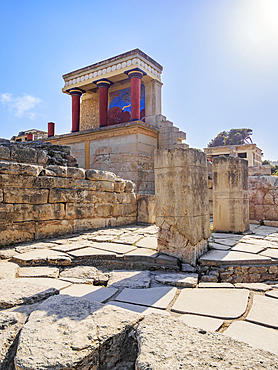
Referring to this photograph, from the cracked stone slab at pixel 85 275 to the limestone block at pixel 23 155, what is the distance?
349 centimetres

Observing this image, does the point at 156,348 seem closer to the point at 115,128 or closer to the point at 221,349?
the point at 221,349

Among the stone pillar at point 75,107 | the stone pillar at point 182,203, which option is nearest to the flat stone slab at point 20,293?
the stone pillar at point 182,203

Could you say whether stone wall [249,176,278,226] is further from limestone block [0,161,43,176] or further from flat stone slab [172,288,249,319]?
limestone block [0,161,43,176]

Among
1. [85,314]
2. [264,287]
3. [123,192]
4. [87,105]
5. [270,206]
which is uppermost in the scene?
[87,105]

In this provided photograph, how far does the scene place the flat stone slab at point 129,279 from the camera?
2.60 meters

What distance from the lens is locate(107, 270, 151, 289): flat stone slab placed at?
2.60 meters

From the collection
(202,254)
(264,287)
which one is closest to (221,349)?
(264,287)

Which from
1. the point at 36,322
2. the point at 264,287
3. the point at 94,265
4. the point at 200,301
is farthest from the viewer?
the point at 94,265

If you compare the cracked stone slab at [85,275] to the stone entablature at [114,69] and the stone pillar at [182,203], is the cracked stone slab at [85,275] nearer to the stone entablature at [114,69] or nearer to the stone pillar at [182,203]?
the stone pillar at [182,203]

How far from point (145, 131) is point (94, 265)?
9482 mm

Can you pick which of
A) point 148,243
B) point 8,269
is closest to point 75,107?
point 148,243

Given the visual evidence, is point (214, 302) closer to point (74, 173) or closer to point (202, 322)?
point (202, 322)

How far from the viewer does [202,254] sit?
358cm

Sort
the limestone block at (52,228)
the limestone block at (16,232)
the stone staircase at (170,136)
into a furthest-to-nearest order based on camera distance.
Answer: the stone staircase at (170,136), the limestone block at (52,228), the limestone block at (16,232)
